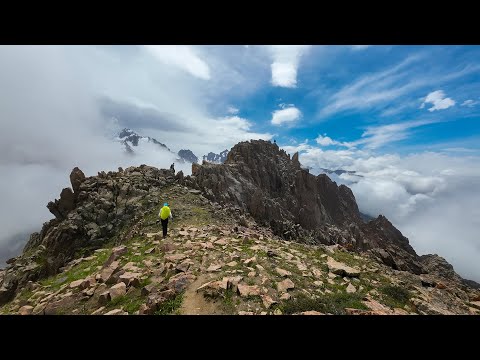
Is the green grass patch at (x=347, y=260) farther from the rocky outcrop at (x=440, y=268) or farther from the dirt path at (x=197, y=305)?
the rocky outcrop at (x=440, y=268)

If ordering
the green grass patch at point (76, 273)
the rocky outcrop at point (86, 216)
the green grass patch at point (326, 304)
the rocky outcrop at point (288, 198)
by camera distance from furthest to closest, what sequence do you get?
1. the rocky outcrop at point (288, 198)
2. the rocky outcrop at point (86, 216)
3. the green grass patch at point (76, 273)
4. the green grass patch at point (326, 304)

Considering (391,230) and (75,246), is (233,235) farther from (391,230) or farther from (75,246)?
(391,230)

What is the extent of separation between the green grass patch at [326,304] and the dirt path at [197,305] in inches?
106

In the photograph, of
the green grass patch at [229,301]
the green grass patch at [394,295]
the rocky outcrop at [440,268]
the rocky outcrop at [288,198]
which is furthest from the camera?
the rocky outcrop at [440,268]

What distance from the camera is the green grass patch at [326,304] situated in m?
10.5

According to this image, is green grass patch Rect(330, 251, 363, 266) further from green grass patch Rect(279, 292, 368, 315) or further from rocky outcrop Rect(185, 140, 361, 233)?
rocky outcrop Rect(185, 140, 361, 233)

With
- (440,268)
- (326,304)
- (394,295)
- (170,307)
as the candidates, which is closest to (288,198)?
(440,268)

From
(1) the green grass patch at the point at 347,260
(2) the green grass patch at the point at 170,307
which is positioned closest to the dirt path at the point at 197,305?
(2) the green grass patch at the point at 170,307

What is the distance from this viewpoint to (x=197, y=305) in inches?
444
